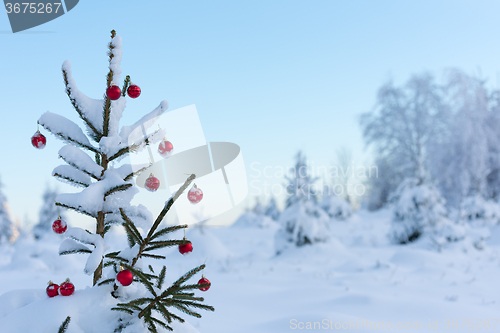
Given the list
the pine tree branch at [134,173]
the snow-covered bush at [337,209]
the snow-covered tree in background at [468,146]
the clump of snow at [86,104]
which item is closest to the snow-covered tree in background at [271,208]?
the snow-covered bush at [337,209]

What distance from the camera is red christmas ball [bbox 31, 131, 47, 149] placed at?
5.85 ft

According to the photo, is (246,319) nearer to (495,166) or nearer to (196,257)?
(196,257)

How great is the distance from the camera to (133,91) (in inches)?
70.3

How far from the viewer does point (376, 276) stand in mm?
6289

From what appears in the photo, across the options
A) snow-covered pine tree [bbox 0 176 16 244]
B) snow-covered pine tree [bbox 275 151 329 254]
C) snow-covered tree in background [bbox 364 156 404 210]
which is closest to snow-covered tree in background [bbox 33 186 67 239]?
snow-covered pine tree [bbox 0 176 16 244]

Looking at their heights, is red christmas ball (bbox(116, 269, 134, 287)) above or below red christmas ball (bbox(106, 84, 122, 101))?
below

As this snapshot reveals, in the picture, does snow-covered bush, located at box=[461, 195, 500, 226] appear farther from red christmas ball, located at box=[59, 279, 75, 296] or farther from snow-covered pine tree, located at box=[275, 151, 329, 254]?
red christmas ball, located at box=[59, 279, 75, 296]

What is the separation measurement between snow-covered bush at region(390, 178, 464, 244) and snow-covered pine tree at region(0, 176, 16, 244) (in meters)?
19.7

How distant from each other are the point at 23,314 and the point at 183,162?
3.74 ft

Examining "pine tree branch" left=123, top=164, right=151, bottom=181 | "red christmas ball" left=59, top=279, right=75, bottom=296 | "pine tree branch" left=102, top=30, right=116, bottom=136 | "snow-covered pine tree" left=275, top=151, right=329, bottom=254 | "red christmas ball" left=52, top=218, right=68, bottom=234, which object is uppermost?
"pine tree branch" left=102, top=30, right=116, bottom=136

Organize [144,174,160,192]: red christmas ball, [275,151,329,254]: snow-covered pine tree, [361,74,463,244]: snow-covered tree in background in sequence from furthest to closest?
[361,74,463,244]: snow-covered tree in background → [275,151,329,254]: snow-covered pine tree → [144,174,160,192]: red christmas ball

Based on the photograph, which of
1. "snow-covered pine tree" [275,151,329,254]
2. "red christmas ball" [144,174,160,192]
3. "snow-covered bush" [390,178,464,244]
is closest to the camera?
"red christmas ball" [144,174,160,192]

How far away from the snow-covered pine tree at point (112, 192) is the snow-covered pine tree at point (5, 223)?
1965 centimetres

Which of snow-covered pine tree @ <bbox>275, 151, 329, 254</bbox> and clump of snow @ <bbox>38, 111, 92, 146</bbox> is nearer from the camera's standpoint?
clump of snow @ <bbox>38, 111, 92, 146</bbox>
